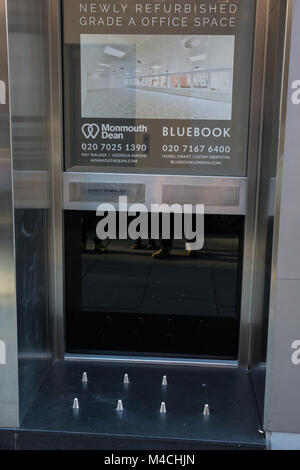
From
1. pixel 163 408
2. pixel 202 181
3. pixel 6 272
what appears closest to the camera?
pixel 6 272

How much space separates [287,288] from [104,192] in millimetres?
1361

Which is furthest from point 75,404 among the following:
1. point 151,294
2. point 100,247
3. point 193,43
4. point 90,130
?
point 193,43

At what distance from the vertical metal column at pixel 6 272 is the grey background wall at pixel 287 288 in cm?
134

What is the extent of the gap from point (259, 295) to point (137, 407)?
39.0 inches

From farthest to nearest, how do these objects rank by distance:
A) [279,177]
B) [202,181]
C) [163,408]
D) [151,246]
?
1. [151,246]
2. [202,181]
3. [163,408]
4. [279,177]

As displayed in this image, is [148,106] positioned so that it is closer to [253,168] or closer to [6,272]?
[253,168]

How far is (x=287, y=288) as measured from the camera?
239 centimetres

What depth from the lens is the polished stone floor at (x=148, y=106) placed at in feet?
9.93

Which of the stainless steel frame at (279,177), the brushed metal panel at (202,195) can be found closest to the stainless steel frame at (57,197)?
the brushed metal panel at (202,195)

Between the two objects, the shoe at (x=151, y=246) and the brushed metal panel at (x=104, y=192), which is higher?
the brushed metal panel at (x=104, y=192)

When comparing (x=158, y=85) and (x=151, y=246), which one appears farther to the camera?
(x=151, y=246)

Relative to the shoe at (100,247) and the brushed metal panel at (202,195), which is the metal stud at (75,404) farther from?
the brushed metal panel at (202,195)

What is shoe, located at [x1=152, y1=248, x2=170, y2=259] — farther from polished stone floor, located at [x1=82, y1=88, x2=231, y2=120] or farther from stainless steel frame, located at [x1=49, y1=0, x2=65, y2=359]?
polished stone floor, located at [x1=82, y1=88, x2=231, y2=120]

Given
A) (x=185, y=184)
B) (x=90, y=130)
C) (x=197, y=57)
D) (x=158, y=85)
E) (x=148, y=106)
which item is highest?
(x=197, y=57)
